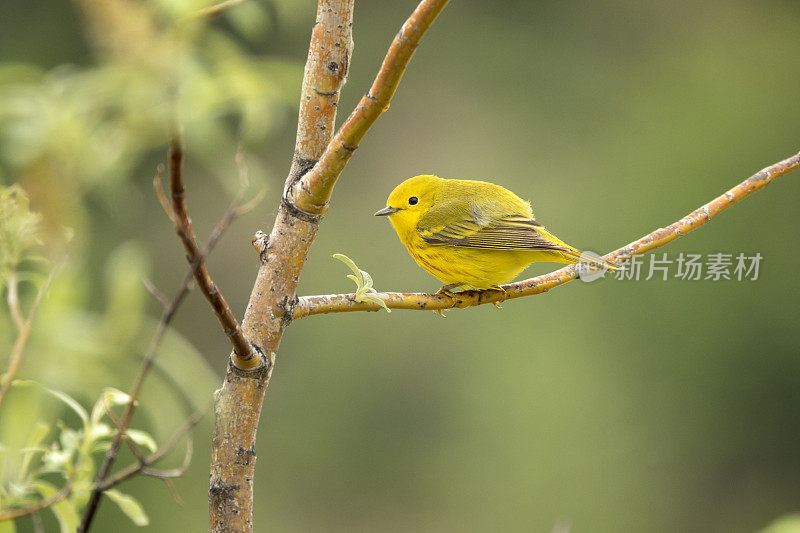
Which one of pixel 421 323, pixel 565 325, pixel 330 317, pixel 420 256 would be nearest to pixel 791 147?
pixel 565 325

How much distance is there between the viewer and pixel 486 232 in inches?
118

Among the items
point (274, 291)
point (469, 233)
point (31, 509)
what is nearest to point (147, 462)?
point (31, 509)

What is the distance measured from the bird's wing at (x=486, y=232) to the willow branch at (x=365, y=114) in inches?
54.8

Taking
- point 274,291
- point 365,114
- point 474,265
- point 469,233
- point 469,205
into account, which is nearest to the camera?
point 365,114

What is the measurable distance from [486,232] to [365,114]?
5.75 feet

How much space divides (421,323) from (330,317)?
719 millimetres

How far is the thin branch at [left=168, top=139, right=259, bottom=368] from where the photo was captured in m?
0.86

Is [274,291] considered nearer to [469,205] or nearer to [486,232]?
[486,232]

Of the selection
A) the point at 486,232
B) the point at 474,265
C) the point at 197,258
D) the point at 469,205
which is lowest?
the point at 197,258

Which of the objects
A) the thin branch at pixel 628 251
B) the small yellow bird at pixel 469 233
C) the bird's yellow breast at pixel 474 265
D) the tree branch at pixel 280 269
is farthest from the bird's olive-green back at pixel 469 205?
the tree branch at pixel 280 269

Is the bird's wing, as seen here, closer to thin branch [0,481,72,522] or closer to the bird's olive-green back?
the bird's olive-green back

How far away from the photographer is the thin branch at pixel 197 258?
2.83ft

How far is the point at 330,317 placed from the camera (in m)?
6.39

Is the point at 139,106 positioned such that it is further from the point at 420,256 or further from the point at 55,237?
the point at 420,256
